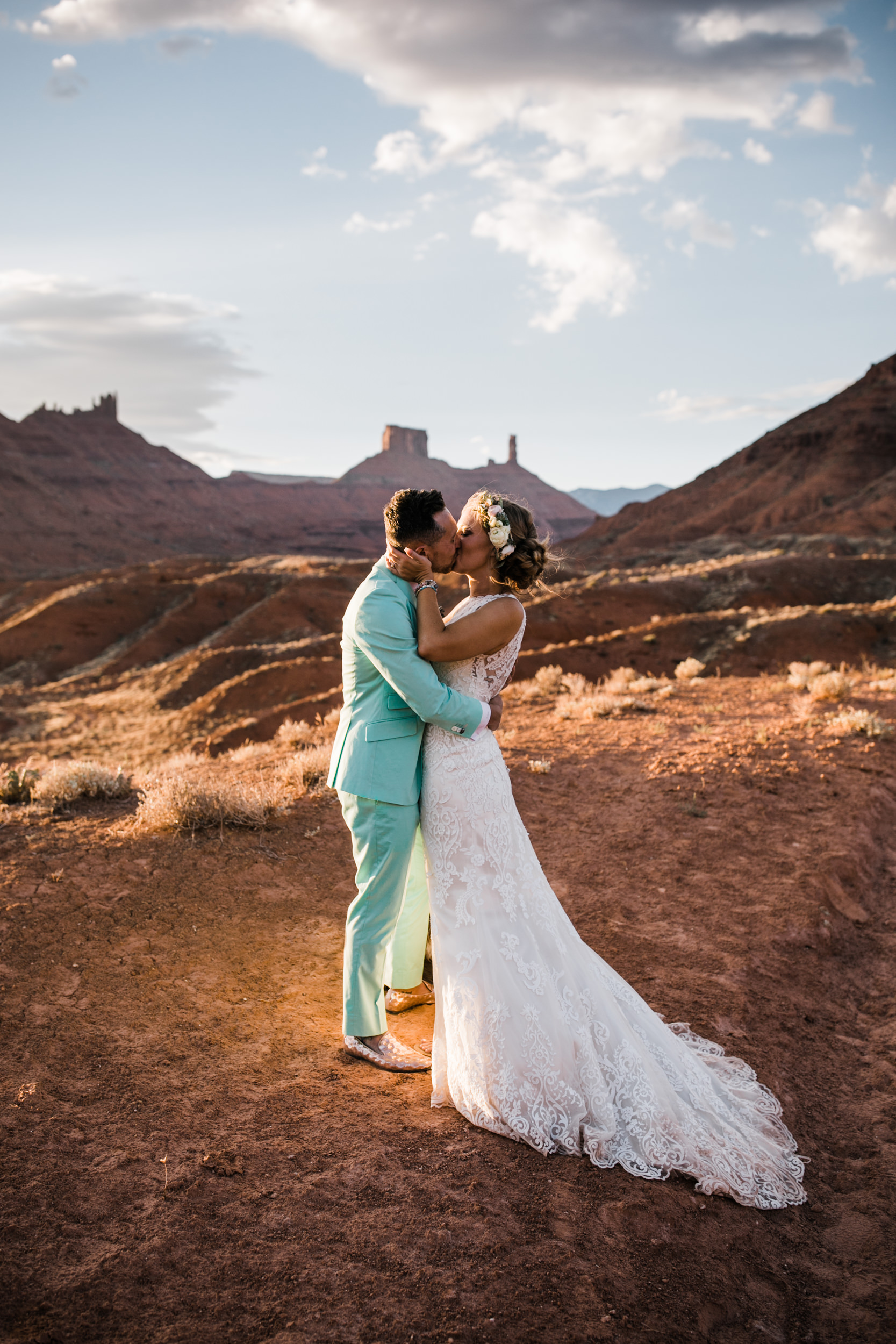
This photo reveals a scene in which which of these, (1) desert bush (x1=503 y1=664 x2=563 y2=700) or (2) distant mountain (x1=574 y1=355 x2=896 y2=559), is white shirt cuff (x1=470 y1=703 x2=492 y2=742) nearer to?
(1) desert bush (x1=503 y1=664 x2=563 y2=700)

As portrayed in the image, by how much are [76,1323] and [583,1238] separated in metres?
1.51

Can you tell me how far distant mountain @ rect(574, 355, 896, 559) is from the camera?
4766 centimetres

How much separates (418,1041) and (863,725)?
21.3 ft

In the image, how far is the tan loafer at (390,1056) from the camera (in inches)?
138

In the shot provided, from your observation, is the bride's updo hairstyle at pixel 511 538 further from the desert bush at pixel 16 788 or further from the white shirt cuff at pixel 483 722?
the desert bush at pixel 16 788

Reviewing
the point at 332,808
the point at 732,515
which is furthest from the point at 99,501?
the point at 332,808

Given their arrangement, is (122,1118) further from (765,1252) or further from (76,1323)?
(765,1252)

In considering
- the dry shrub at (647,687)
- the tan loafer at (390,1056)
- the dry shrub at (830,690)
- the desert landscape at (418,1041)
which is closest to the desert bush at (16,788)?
Answer: the desert landscape at (418,1041)

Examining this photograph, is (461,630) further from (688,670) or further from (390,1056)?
(688,670)

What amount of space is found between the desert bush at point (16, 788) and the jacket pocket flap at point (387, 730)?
4.95 meters

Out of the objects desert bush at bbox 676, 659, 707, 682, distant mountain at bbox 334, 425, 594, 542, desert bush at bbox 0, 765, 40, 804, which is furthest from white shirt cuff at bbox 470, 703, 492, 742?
distant mountain at bbox 334, 425, 594, 542

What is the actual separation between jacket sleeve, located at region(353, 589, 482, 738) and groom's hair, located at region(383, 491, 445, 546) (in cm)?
23

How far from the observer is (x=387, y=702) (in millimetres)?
3271

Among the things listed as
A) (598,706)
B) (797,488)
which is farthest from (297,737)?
(797,488)
